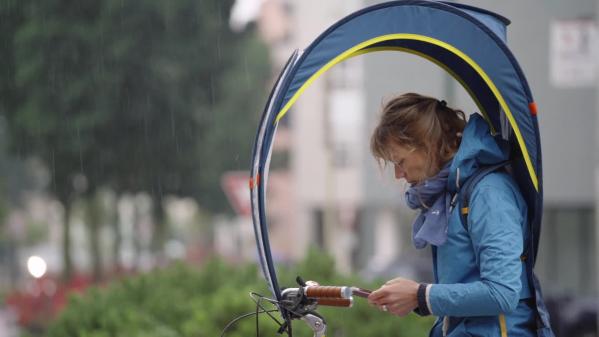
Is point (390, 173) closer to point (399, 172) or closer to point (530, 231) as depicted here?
point (399, 172)

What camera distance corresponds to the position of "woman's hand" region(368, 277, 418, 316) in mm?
3334

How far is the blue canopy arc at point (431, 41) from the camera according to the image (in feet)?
11.4

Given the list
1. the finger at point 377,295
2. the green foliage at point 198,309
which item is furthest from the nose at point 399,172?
the green foliage at point 198,309

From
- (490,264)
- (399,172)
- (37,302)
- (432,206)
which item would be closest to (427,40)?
(399,172)

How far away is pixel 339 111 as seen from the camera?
53.2m

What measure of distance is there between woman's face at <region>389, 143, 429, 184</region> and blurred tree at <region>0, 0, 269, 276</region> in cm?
1739

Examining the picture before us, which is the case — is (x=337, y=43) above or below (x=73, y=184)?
above

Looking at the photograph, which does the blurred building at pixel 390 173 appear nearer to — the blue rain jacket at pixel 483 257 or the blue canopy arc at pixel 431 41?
the blue canopy arc at pixel 431 41

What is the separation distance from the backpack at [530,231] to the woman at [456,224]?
0.05 feet

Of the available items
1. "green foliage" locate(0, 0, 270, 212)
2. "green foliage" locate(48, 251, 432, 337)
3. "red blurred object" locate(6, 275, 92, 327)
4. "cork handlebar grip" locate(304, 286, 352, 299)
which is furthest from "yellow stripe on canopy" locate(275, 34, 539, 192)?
"green foliage" locate(0, 0, 270, 212)

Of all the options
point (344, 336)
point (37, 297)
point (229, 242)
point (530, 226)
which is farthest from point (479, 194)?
point (229, 242)

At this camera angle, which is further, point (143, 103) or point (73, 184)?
point (73, 184)

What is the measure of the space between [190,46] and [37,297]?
693cm

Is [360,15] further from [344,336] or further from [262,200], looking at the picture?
[344,336]
